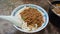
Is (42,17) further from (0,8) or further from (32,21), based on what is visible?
(0,8)

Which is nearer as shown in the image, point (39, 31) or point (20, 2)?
point (39, 31)

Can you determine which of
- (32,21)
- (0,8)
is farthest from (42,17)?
(0,8)

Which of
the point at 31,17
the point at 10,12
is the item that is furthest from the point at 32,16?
the point at 10,12

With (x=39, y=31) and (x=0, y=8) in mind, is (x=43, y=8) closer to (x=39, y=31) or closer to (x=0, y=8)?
(x=39, y=31)

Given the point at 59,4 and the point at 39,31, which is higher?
the point at 59,4

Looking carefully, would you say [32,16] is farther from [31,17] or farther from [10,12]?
[10,12]

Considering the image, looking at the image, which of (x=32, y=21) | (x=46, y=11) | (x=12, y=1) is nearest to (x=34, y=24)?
(x=32, y=21)
